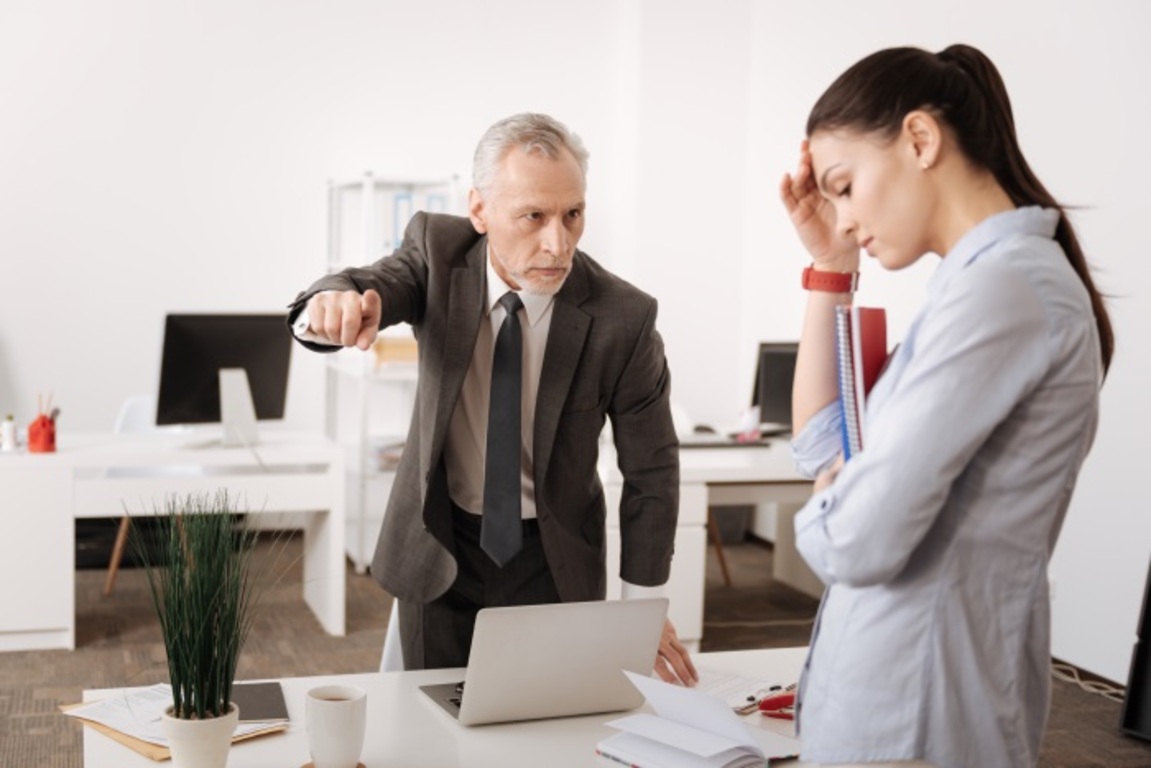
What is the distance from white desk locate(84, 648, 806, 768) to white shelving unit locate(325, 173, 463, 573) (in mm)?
3725

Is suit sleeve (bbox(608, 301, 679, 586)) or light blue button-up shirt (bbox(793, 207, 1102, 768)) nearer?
light blue button-up shirt (bbox(793, 207, 1102, 768))

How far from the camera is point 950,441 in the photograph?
1160mm

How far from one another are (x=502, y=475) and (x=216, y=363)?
10.0 feet

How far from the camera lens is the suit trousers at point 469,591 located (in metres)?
2.19

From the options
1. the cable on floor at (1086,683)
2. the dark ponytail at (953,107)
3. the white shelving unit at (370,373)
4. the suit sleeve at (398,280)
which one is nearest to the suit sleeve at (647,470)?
the suit sleeve at (398,280)

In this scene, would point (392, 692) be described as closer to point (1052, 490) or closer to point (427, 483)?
point (427, 483)

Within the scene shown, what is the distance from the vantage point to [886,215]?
50.5 inches

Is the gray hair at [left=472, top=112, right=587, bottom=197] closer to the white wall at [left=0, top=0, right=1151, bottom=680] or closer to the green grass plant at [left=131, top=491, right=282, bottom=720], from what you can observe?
the green grass plant at [left=131, top=491, right=282, bottom=720]

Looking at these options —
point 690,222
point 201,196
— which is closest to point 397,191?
point 201,196

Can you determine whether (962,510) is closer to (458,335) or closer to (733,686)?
(733,686)

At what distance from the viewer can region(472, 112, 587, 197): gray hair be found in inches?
82.2

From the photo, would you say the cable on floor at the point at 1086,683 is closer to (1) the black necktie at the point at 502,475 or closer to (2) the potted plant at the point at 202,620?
(1) the black necktie at the point at 502,475

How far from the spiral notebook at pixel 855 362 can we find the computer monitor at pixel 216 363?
377cm

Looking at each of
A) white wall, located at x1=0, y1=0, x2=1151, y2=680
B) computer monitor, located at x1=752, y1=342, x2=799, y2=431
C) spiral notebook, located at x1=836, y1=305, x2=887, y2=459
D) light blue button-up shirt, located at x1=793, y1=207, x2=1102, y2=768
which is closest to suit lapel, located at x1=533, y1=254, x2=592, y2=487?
spiral notebook, located at x1=836, y1=305, x2=887, y2=459
